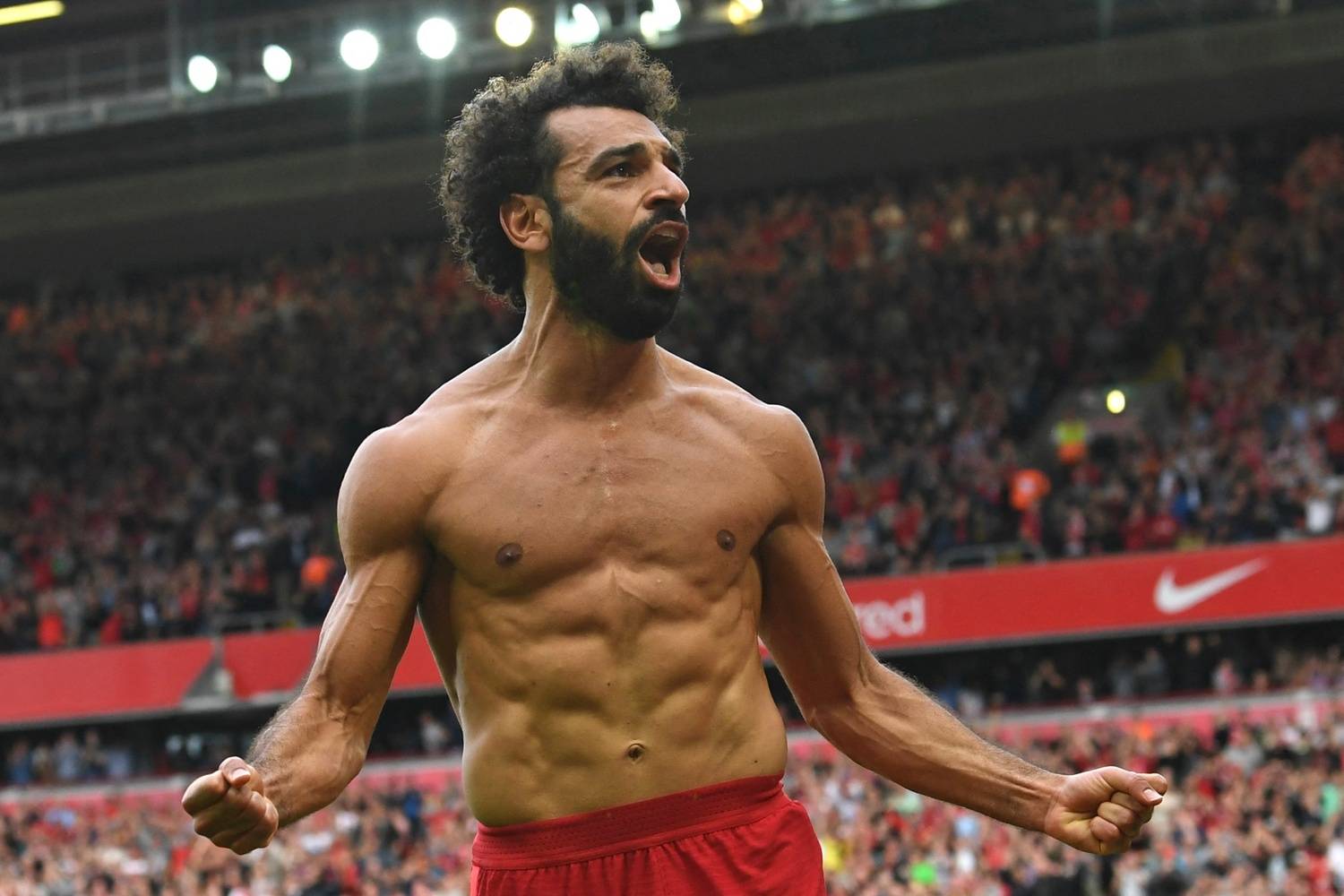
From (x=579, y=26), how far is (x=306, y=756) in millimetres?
19713

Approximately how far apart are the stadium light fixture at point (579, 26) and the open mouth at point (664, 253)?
62.3ft

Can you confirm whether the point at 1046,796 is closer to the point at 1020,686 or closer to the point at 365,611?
the point at 365,611

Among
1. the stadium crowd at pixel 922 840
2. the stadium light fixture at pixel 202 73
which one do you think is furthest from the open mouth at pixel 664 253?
the stadium light fixture at pixel 202 73

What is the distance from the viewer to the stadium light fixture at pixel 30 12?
26.1m

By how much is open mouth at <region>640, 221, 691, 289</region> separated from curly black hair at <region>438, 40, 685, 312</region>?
0.28 m

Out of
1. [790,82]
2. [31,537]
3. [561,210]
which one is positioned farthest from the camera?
[31,537]

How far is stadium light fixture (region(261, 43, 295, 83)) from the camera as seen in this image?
985 inches

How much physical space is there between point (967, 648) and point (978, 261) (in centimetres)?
570

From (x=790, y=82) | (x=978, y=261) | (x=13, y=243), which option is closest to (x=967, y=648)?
(x=978, y=261)

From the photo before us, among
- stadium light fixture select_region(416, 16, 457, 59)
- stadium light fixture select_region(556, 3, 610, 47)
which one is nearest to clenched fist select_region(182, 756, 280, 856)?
stadium light fixture select_region(556, 3, 610, 47)

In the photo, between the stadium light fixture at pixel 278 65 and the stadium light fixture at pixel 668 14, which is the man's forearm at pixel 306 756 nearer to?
the stadium light fixture at pixel 668 14

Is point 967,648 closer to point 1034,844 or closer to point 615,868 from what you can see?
point 1034,844

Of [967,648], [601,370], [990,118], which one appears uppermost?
[601,370]

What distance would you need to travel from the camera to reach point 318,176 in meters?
28.0
